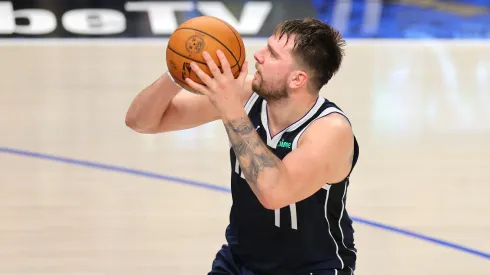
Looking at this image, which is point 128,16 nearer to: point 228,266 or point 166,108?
point 166,108

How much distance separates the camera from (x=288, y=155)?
136 inches

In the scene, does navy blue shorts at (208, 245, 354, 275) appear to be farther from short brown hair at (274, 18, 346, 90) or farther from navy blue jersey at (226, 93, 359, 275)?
short brown hair at (274, 18, 346, 90)

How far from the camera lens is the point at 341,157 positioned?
3.61 metres

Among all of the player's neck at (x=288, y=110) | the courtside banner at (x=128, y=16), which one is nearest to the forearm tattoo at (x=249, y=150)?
the player's neck at (x=288, y=110)

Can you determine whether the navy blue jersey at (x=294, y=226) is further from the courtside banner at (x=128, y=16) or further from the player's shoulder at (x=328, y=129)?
the courtside banner at (x=128, y=16)

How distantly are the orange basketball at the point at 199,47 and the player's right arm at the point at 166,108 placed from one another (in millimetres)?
357

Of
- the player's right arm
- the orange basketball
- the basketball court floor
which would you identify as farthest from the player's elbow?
the basketball court floor

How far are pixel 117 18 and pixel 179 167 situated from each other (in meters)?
4.25

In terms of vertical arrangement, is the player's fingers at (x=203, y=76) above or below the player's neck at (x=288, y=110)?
above

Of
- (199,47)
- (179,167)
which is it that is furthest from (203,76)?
(179,167)

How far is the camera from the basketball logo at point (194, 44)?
3.40m

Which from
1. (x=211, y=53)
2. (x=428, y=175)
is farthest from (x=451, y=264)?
(x=211, y=53)

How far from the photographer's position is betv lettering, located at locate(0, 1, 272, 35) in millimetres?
10367

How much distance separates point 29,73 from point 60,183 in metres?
2.92
